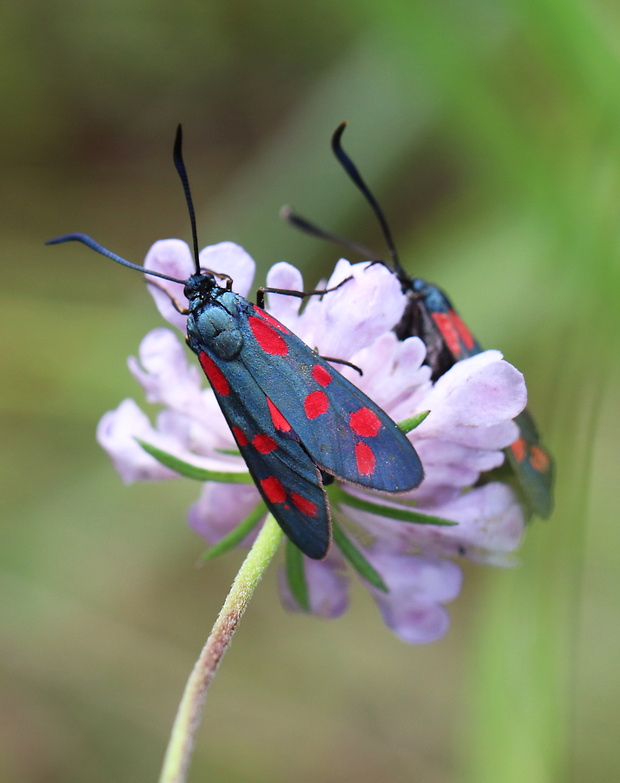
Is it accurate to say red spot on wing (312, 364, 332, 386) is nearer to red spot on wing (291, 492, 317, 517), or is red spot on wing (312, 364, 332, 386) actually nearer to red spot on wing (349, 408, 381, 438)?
red spot on wing (349, 408, 381, 438)

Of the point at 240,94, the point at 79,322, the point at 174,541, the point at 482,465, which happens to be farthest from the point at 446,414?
the point at 240,94

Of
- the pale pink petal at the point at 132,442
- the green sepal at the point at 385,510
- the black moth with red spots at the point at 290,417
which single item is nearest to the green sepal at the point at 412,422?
the black moth with red spots at the point at 290,417

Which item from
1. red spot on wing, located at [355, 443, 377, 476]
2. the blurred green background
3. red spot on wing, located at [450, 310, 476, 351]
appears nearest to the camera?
red spot on wing, located at [355, 443, 377, 476]

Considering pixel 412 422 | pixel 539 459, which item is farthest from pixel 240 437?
pixel 539 459

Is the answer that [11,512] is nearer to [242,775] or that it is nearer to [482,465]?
[242,775]

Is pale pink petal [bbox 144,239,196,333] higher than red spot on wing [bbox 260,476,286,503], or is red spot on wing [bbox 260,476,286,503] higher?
pale pink petal [bbox 144,239,196,333]

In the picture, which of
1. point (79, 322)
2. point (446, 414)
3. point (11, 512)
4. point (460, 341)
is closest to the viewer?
point (446, 414)

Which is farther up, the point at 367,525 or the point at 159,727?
the point at 367,525

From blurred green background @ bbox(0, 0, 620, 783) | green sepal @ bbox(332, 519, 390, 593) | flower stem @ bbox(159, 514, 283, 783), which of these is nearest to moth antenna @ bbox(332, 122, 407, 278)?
green sepal @ bbox(332, 519, 390, 593)
